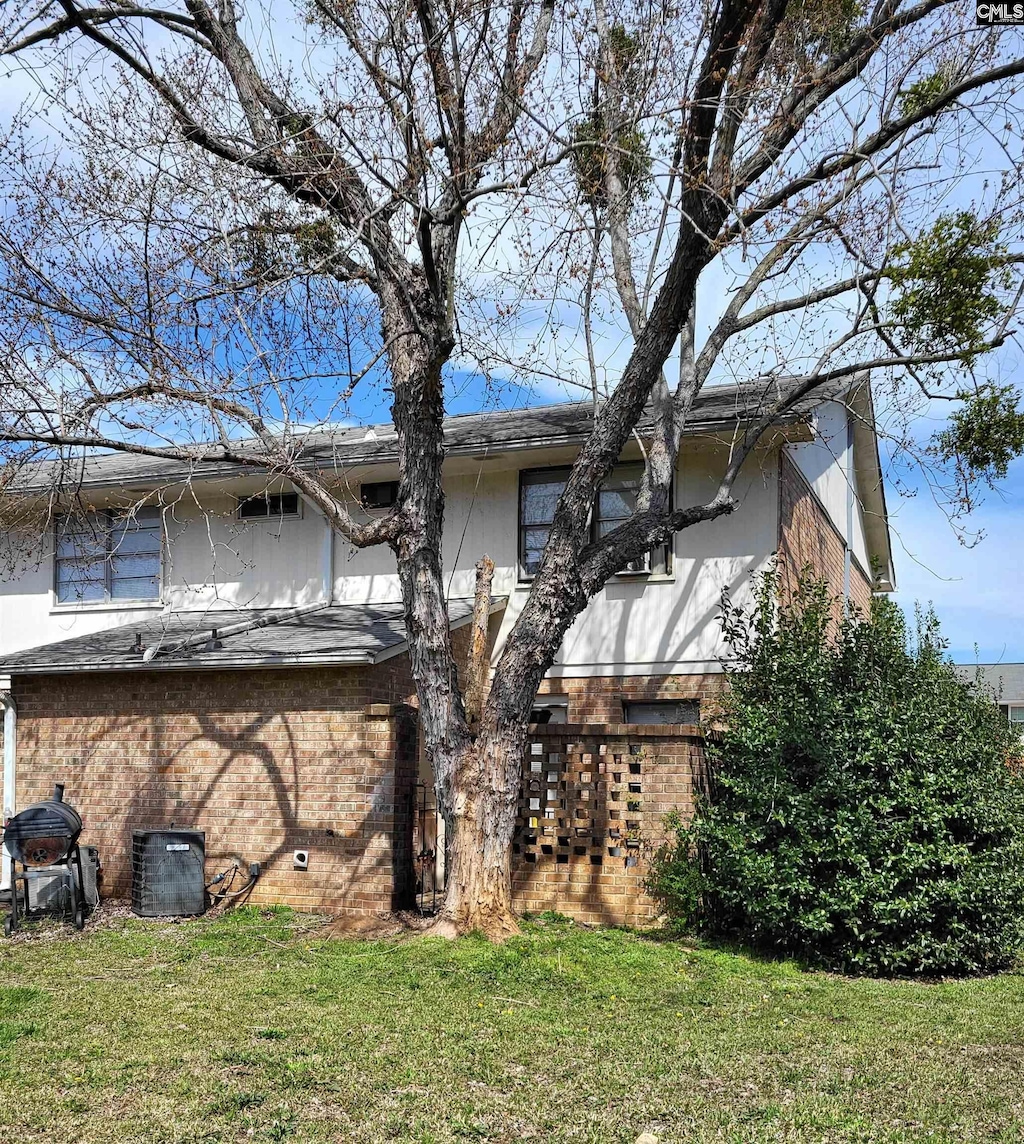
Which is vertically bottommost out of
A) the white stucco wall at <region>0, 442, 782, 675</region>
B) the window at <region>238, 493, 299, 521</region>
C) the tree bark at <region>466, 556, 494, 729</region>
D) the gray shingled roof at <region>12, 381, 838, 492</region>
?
the tree bark at <region>466, 556, 494, 729</region>

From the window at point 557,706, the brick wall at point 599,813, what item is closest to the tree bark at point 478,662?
the brick wall at point 599,813

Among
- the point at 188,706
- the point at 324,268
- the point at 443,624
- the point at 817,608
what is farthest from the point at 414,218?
the point at 188,706

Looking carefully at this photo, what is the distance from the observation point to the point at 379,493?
15.2 metres

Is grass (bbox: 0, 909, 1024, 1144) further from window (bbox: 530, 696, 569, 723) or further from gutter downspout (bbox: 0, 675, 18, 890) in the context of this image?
window (bbox: 530, 696, 569, 723)

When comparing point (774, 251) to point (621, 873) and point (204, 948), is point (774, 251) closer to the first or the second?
point (621, 873)

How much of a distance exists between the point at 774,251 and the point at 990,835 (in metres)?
5.61

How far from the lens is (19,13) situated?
9.90 m

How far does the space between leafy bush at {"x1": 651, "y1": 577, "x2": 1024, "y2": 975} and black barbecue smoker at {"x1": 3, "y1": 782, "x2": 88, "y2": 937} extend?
5439 millimetres

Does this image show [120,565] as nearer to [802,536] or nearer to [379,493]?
[379,493]

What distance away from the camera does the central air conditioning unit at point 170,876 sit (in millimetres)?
11117

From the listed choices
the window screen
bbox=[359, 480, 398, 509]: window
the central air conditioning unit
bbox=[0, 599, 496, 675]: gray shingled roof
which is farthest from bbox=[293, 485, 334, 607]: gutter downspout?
the central air conditioning unit

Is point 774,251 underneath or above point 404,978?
above

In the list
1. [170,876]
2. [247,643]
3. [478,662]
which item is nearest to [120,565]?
[247,643]

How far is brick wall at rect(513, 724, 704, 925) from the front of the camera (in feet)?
34.6
